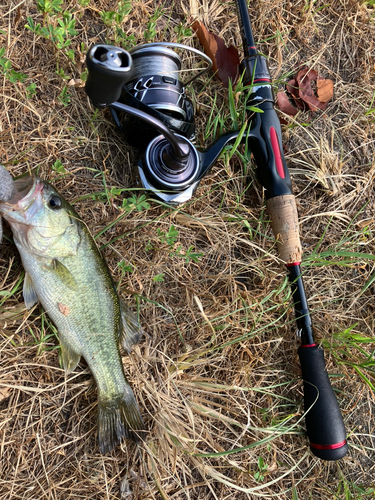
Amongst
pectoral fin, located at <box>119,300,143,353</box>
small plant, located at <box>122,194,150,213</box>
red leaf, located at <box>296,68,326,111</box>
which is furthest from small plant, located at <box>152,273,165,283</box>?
red leaf, located at <box>296,68,326,111</box>

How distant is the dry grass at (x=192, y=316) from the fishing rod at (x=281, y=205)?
12cm

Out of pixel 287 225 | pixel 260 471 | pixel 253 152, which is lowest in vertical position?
pixel 260 471

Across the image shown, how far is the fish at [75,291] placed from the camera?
210 centimetres

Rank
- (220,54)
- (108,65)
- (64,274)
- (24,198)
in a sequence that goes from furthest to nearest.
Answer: (220,54)
(64,274)
(24,198)
(108,65)

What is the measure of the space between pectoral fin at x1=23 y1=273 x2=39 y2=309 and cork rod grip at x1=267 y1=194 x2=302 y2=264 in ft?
5.10

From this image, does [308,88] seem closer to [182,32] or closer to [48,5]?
[182,32]

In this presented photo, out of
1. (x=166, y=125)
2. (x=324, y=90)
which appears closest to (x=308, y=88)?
(x=324, y=90)

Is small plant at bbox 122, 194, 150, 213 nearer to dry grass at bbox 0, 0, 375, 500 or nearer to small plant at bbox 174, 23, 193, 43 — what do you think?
dry grass at bbox 0, 0, 375, 500

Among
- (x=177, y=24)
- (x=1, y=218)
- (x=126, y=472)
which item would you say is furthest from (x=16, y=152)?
(x=126, y=472)

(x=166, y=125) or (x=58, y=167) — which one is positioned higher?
(x=166, y=125)

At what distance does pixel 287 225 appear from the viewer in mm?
2645

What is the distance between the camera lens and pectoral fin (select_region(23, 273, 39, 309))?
7.32ft

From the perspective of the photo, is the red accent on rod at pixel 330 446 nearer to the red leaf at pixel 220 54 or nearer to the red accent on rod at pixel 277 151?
the red accent on rod at pixel 277 151

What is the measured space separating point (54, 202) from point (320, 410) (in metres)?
1.98
